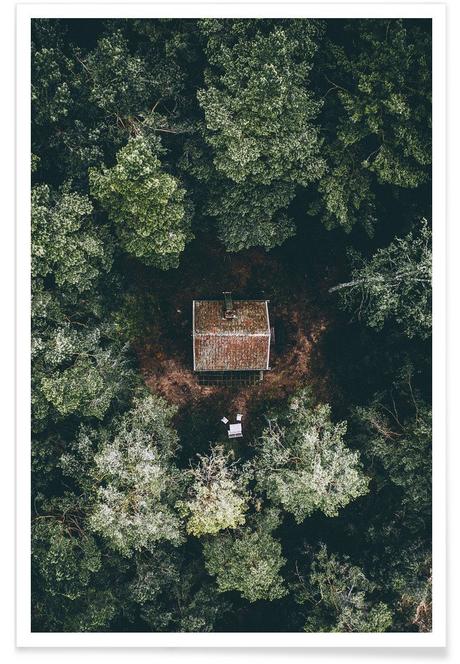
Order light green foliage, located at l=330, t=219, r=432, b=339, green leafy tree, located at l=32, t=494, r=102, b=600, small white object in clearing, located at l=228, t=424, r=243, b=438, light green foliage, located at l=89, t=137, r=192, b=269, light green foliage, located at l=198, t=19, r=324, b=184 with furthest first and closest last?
small white object in clearing, located at l=228, t=424, r=243, b=438
green leafy tree, located at l=32, t=494, r=102, b=600
light green foliage, located at l=330, t=219, r=432, b=339
light green foliage, located at l=89, t=137, r=192, b=269
light green foliage, located at l=198, t=19, r=324, b=184

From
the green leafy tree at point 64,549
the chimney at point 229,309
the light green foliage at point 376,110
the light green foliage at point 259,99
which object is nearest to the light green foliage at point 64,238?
the light green foliage at point 259,99

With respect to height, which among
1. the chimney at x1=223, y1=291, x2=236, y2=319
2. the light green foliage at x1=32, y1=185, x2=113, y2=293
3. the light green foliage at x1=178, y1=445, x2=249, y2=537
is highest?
the light green foliage at x1=32, y1=185, x2=113, y2=293

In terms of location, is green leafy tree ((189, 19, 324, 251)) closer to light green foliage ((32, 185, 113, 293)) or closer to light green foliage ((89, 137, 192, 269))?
light green foliage ((89, 137, 192, 269))

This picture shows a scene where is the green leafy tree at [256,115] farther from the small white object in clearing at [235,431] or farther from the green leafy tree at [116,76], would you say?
the small white object in clearing at [235,431]

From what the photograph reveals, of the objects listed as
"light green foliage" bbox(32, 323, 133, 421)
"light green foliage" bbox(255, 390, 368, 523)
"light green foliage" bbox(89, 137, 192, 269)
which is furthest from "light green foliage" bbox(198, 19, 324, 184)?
"light green foliage" bbox(255, 390, 368, 523)

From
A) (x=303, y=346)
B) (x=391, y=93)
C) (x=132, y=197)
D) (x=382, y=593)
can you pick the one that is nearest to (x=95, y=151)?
(x=132, y=197)

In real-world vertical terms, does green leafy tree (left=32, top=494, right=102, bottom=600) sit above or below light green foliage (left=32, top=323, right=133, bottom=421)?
below
